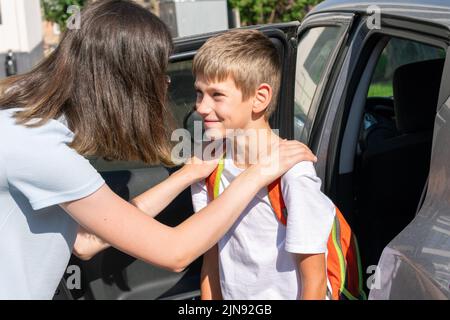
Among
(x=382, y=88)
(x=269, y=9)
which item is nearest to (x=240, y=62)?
(x=382, y=88)

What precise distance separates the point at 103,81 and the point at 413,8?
37.6 inches

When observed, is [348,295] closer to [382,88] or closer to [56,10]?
[382,88]

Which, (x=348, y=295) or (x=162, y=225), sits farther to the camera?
(x=348, y=295)

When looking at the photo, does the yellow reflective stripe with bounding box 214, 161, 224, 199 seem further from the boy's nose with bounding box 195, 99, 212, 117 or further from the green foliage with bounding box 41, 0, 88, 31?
the green foliage with bounding box 41, 0, 88, 31

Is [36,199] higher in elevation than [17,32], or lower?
higher

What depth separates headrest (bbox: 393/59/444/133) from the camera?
3059mm

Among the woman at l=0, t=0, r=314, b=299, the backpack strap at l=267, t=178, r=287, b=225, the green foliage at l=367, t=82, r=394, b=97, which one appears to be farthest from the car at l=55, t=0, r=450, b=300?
the green foliage at l=367, t=82, r=394, b=97

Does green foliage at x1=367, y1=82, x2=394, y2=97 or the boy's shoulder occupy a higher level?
the boy's shoulder

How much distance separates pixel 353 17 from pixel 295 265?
1.12 metres

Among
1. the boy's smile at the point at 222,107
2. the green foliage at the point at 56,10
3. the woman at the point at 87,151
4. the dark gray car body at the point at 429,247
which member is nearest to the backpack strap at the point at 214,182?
the boy's smile at the point at 222,107

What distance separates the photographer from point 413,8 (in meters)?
2.11

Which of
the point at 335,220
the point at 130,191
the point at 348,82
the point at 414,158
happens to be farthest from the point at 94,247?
the point at 414,158

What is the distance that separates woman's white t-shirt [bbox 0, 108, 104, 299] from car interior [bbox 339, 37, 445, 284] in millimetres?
1264

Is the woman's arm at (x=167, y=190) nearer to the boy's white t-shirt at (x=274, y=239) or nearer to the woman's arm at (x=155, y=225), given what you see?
the boy's white t-shirt at (x=274, y=239)
